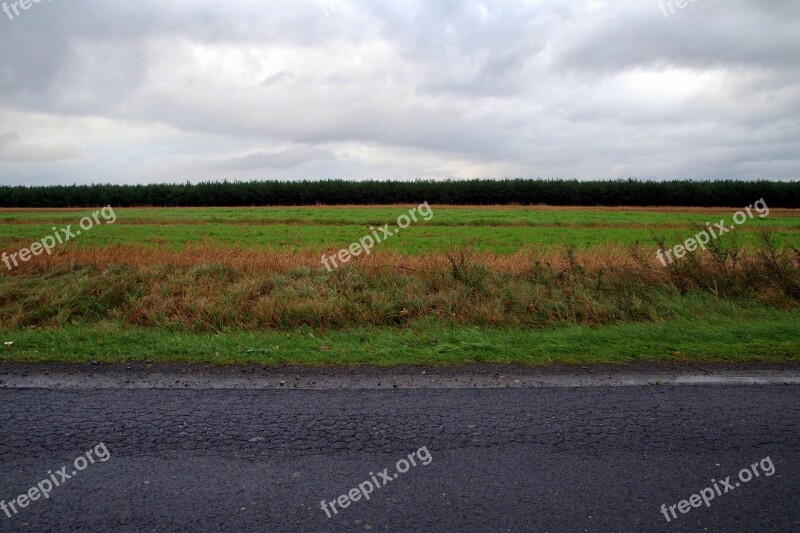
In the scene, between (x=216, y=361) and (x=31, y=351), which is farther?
(x=31, y=351)

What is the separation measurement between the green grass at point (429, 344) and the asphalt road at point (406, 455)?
120cm

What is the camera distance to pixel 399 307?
9086mm

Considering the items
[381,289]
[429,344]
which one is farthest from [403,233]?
[429,344]

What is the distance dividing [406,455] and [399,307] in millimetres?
5133

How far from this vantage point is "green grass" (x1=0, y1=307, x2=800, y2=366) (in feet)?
21.6

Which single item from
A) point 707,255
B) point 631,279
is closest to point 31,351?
point 631,279

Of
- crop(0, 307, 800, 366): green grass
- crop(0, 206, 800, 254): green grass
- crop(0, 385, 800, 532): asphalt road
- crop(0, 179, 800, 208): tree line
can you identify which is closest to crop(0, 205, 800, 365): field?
crop(0, 307, 800, 366): green grass

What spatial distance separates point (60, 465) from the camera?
12.6 feet

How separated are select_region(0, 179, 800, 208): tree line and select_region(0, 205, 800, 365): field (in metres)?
54.0

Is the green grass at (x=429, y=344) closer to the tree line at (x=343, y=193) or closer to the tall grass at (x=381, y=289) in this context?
the tall grass at (x=381, y=289)

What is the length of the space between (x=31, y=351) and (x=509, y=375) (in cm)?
608

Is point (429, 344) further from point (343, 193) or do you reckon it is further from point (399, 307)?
point (343, 193)

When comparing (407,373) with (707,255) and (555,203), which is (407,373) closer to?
(707,255)

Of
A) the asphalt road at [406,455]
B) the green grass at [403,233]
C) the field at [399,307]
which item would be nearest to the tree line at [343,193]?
the green grass at [403,233]
